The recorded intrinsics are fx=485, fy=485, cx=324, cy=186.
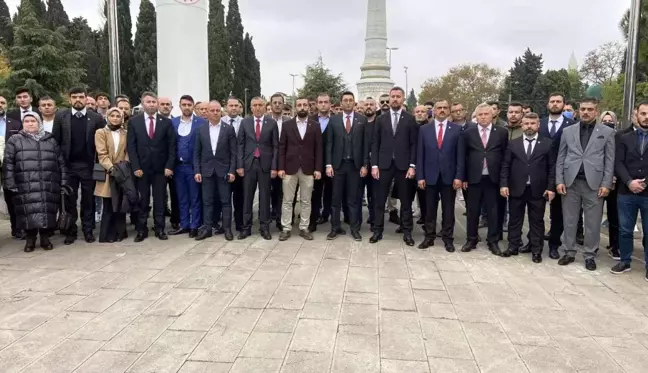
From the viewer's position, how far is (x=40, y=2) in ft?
100

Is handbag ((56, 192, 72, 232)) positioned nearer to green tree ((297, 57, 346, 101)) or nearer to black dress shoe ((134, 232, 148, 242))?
black dress shoe ((134, 232, 148, 242))

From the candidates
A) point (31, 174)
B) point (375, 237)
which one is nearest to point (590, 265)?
point (375, 237)

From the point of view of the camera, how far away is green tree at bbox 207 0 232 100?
35.7 m

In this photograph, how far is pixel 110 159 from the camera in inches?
245

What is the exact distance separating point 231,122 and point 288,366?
14.7ft

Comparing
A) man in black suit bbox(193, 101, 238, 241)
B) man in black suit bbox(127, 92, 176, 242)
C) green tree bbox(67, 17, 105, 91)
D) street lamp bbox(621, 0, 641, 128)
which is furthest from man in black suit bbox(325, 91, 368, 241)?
green tree bbox(67, 17, 105, 91)

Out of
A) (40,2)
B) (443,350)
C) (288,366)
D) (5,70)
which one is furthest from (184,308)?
(40,2)

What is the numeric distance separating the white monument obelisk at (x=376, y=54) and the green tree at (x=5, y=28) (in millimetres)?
20633

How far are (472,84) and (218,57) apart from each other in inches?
920

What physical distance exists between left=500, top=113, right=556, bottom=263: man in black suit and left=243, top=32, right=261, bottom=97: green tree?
3828 cm

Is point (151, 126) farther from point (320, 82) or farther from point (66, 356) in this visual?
point (320, 82)

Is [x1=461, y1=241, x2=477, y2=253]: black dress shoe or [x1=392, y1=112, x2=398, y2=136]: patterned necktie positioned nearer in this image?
[x1=461, y1=241, x2=477, y2=253]: black dress shoe

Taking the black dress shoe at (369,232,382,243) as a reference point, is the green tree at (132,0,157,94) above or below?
above

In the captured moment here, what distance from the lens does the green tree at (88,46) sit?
35.1 m
